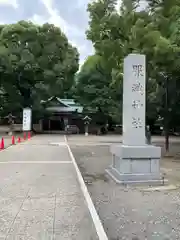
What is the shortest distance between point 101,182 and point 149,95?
12.8 meters

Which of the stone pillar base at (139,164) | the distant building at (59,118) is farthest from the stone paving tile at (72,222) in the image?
the distant building at (59,118)

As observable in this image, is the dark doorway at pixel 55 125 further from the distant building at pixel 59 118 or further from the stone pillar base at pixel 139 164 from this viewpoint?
the stone pillar base at pixel 139 164

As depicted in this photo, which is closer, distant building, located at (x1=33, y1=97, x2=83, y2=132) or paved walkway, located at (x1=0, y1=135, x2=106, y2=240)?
paved walkway, located at (x1=0, y1=135, x2=106, y2=240)

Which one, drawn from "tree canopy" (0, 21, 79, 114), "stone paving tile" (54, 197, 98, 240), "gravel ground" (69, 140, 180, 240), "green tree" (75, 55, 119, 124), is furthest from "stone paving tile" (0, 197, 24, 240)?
"green tree" (75, 55, 119, 124)

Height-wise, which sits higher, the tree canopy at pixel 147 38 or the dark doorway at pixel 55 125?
the tree canopy at pixel 147 38

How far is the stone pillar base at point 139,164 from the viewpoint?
825 cm

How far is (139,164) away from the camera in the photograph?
27.4 feet

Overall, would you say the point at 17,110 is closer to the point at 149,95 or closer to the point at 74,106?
the point at 74,106

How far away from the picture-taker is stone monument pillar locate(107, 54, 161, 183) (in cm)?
827

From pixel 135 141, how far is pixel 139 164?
65 centimetres

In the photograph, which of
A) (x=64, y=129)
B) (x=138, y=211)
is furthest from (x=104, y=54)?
(x=64, y=129)

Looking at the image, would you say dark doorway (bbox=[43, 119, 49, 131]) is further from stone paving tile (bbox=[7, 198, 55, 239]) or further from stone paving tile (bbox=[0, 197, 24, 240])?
stone paving tile (bbox=[7, 198, 55, 239])

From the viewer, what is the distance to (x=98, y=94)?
1603 inches

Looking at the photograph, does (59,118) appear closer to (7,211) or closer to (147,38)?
(147,38)
